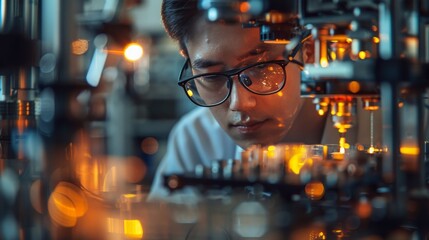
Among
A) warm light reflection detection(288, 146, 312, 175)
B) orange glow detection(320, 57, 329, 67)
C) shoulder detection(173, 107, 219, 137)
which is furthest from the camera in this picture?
shoulder detection(173, 107, 219, 137)

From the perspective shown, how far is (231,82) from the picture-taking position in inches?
62.2

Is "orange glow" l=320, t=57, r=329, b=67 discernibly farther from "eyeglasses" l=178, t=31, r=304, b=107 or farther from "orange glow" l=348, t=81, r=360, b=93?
"eyeglasses" l=178, t=31, r=304, b=107

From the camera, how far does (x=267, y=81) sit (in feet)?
5.12

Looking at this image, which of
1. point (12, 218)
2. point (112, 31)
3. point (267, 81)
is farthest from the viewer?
point (112, 31)

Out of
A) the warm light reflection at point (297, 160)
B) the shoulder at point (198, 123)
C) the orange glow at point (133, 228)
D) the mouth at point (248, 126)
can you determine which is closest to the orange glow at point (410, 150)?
the warm light reflection at point (297, 160)

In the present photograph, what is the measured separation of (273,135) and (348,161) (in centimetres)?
63

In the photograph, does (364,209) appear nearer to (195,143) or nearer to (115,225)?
(115,225)

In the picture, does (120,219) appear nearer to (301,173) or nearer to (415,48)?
(301,173)

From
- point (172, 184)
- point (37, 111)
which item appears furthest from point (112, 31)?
point (37, 111)

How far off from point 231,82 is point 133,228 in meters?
0.52

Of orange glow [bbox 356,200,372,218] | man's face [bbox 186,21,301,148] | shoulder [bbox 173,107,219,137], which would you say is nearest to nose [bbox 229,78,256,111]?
man's face [bbox 186,21,301,148]

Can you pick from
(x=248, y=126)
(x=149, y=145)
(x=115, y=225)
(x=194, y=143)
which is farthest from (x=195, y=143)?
(x=149, y=145)

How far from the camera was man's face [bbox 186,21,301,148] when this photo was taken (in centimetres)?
156

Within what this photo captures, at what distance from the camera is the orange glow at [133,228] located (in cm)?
110
